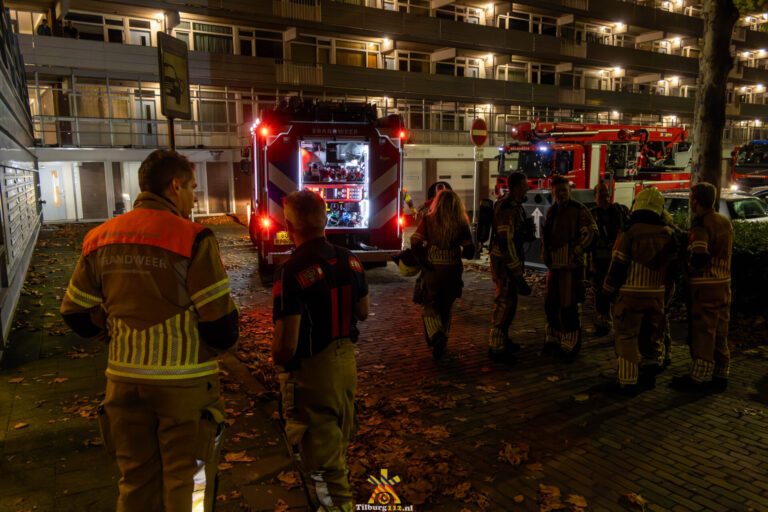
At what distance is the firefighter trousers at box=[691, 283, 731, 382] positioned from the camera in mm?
5547

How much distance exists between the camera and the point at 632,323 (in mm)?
5434

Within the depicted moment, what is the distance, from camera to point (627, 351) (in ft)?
18.0

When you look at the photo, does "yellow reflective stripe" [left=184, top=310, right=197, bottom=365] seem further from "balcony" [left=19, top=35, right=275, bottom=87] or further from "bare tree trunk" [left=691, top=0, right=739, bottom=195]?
"balcony" [left=19, top=35, right=275, bottom=87]

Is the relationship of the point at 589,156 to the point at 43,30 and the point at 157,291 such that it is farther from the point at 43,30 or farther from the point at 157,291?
the point at 43,30

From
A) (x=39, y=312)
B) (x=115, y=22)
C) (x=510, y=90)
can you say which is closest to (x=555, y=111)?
(x=510, y=90)

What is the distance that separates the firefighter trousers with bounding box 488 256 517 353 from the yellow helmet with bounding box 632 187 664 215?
58.4 inches

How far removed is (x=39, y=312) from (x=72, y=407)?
4.17m

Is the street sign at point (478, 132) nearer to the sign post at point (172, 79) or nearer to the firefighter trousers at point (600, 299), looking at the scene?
the firefighter trousers at point (600, 299)

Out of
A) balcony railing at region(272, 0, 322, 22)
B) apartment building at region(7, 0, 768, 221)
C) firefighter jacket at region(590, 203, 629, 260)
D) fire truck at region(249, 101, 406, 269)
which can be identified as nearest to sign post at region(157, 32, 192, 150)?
fire truck at region(249, 101, 406, 269)

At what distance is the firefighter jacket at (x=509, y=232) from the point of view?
6.29m

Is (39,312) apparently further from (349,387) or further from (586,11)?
(586,11)

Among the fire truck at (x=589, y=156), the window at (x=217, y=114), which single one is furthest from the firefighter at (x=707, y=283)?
the window at (x=217, y=114)

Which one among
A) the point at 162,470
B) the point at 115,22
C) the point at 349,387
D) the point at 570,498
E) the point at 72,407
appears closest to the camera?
the point at 162,470

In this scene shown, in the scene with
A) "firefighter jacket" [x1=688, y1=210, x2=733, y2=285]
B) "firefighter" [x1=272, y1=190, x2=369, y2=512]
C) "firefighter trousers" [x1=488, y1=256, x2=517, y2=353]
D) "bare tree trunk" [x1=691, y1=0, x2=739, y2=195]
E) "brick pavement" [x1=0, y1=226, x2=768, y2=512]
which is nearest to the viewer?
"firefighter" [x1=272, y1=190, x2=369, y2=512]
